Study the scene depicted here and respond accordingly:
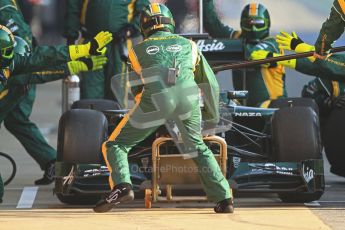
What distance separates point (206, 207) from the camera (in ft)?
38.0

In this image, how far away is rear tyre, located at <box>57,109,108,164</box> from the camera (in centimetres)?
1170

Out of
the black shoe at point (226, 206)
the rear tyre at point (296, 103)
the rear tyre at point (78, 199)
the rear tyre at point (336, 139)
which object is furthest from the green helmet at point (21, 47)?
the black shoe at point (226, 206)

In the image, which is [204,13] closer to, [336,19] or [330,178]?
[330,178]

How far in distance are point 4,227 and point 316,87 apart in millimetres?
5172

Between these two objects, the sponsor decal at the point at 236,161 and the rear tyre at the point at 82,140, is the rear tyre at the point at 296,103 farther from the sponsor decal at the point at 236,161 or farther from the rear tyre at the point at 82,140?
the rear tyre at the point at 82,140

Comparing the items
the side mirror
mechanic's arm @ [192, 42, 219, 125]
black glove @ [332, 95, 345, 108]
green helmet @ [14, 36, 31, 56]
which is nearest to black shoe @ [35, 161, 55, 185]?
green helmet @ [14, 36, 31, 56]

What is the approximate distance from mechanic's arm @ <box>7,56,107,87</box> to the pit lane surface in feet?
3.56

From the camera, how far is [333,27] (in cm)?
1200

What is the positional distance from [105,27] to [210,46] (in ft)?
5.29

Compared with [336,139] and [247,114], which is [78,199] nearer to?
[247,114]

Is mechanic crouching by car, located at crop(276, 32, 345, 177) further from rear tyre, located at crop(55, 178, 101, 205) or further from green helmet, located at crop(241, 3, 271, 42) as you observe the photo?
rear tyre, located at crop(55, 178, 101, 205)

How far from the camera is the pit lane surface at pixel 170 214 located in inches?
404

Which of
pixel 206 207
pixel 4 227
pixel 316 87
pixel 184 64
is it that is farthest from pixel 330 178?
pixel 4 227

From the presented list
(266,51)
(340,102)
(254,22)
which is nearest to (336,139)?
(340,102)
